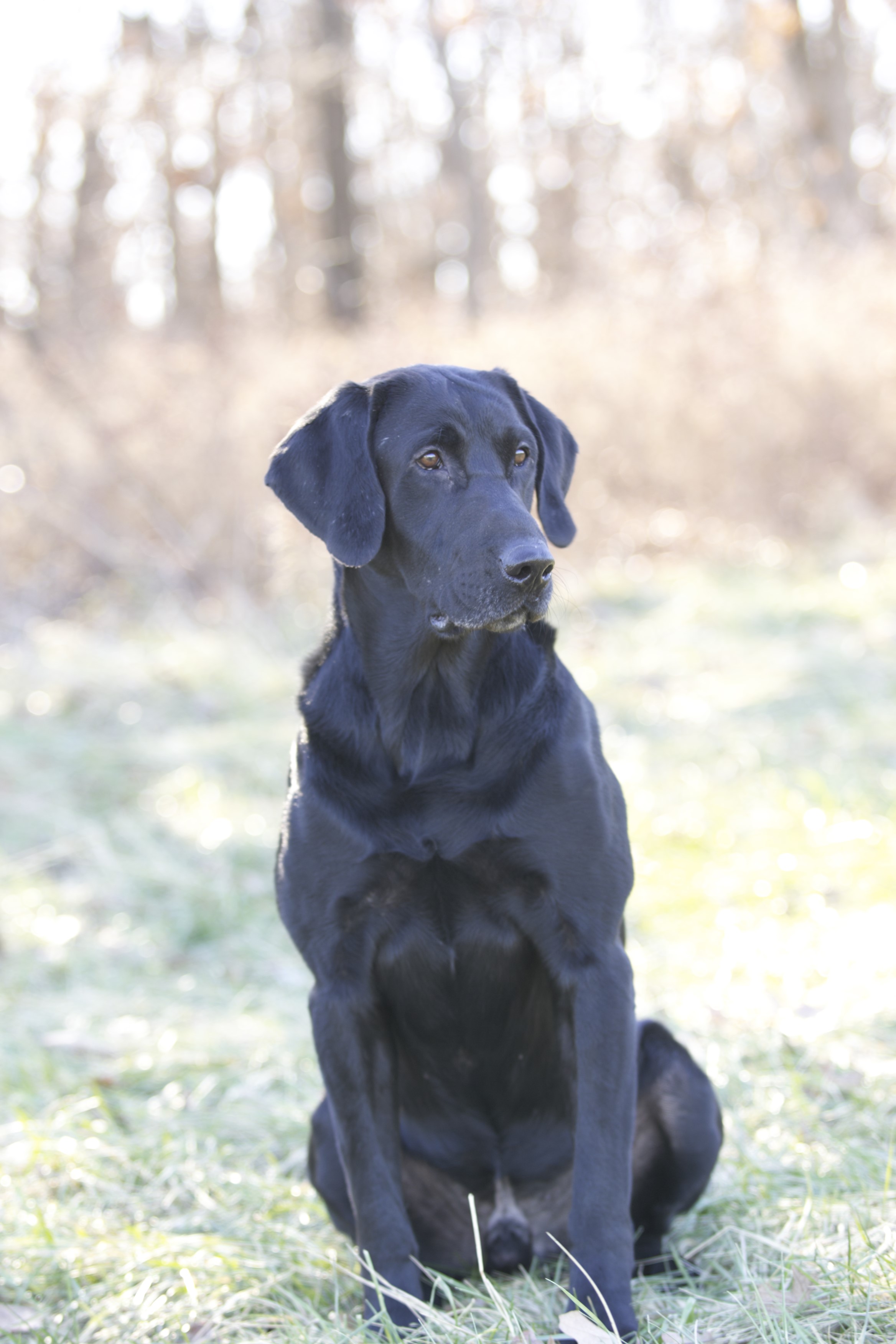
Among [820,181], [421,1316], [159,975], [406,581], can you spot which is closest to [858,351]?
[820,181]

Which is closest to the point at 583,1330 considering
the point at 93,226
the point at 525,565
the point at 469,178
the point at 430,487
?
the point at 525,565

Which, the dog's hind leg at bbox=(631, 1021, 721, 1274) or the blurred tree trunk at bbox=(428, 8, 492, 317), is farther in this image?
the blurred tree trunk at bbox=(428, 8, 492, 317)

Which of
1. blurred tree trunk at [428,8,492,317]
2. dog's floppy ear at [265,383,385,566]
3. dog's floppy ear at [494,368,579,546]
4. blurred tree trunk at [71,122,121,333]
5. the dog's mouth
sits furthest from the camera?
blurred tree trunk at [428,8,492,317]

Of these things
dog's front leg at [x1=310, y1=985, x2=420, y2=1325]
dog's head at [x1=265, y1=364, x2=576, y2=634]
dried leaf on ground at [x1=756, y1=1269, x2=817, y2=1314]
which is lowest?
dried leaf on ground at [x1=756, y1=1269, x2=817, y2=1314]

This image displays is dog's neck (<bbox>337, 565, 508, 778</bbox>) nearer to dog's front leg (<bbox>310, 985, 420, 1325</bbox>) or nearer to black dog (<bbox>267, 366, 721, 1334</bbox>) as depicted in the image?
black dog (<bbox>267, 366, 721, 1334</bbox>)

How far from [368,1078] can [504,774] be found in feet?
1.99

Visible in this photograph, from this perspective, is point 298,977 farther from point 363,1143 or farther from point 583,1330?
point 583,1330

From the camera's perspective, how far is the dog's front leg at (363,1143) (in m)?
2.23

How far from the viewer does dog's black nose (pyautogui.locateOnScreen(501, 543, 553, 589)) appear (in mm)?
2160

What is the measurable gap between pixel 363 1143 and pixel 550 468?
1.37 metres

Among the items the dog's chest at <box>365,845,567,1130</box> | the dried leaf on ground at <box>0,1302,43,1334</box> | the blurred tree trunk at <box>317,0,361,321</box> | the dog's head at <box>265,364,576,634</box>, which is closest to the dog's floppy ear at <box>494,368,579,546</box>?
the dog's head at <box>265,364,576,634</box>

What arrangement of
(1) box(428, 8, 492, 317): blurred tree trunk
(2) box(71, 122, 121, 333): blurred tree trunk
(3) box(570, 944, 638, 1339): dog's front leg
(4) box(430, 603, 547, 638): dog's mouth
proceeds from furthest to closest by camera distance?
(1) box(428, 8, 492, 317): blurred tree trunk
(2) box(71, 122, 121, 333): blurred tree trunk
(4) box(430, 603, 547, 638): dog's mouth
(3) box(570, 944, 638, 1339): dog's front leg

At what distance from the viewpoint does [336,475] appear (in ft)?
7.86

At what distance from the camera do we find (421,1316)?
2.15 meters
